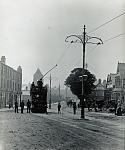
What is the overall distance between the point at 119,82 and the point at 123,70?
352 centimetres

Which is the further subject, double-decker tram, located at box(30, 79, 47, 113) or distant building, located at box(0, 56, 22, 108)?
distant building, located at box(0, 56, 22, 108)

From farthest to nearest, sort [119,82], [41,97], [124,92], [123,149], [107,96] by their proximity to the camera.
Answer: [107,96] < [119,82] < [124,92] < [41,97] < [123,149]

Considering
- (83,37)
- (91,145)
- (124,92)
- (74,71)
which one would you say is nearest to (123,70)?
(74,71)

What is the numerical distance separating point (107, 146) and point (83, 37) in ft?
61.1

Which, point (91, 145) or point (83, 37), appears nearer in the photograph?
point (91, 145)

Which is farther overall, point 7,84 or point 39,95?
point 7,84

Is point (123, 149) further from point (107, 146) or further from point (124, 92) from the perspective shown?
point (124, 92)

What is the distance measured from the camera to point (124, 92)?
57344 mm

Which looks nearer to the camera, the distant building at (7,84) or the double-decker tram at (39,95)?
the double-decker tram at (39,95)

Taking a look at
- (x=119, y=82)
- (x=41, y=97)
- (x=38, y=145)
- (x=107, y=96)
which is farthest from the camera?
(x=107, y=96)

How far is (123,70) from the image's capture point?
74062mm

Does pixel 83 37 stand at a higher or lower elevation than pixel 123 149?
higher

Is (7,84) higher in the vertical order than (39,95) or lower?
higher

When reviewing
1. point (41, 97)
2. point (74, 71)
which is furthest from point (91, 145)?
point (74, 71)
